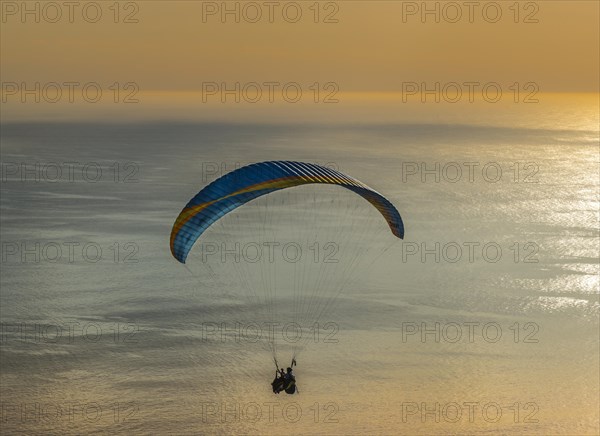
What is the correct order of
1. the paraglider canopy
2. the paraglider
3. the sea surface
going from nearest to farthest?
1. the paraglider canopy
2. the paraglider
3. the sea surface

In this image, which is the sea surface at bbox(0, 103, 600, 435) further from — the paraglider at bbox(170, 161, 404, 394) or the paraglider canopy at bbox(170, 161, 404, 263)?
the paraglider canopy at bbox(170, 161, 404, 263)

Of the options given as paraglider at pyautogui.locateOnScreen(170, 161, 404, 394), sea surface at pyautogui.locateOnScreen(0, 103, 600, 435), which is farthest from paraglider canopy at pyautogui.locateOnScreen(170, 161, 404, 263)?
sea surface at pyautogui.locateOnScreen(0, 103, 600, 435)

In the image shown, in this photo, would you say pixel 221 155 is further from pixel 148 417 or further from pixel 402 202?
pixel 148 417

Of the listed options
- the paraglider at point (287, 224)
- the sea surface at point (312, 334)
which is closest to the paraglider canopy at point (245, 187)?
the paraglider at point (287, 224)

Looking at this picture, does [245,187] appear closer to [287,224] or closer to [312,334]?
[312,334]

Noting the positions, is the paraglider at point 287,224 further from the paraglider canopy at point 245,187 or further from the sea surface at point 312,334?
the sea surface at point 312,334

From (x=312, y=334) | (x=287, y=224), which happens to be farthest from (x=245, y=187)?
(x=287, y=224)
